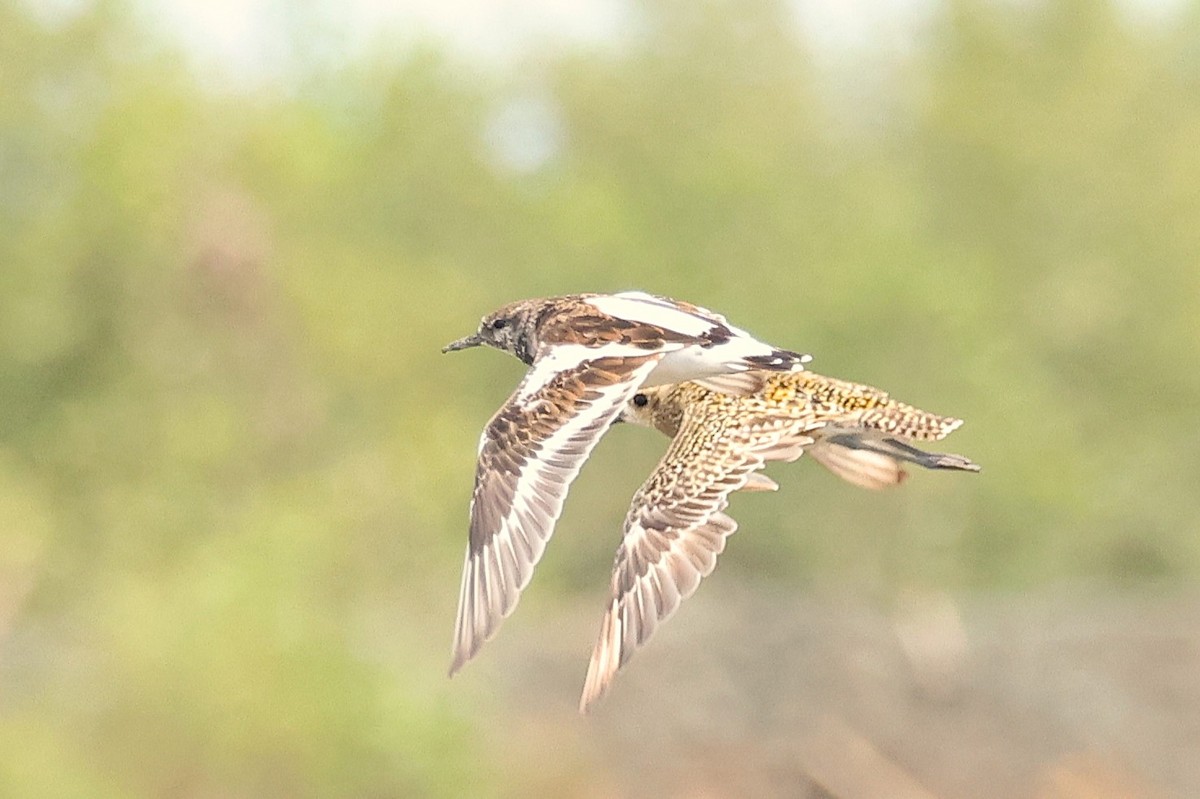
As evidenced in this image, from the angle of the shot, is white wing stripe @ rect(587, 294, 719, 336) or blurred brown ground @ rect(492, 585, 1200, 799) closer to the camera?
white wing stripe @ rect(587, 294, 719, 336)

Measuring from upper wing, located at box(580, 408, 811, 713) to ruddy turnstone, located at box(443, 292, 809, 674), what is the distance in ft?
0.88

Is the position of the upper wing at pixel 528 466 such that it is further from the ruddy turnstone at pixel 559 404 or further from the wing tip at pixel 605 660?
the wing tip at pixel 605 660

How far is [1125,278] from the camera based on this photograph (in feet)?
149

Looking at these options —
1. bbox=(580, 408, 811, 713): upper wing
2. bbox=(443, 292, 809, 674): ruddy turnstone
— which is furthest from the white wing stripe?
bbox=(580, 408, 811, 713): upper wing

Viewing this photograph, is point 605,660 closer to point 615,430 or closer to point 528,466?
point 528,466

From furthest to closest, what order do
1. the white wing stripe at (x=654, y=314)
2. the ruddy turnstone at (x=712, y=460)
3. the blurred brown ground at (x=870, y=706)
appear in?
the blurred brown ground at (x=870, y=706) < the white wing stripe at (x=654, y=314) < the ruddy turnstone at (x=712, y=460)

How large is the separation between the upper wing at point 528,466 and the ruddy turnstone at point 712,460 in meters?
0.37

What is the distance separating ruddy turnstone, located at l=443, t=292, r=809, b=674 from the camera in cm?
766

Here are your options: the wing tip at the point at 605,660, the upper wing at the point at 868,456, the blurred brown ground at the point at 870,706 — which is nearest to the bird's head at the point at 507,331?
the upper wing at the point at 868,456

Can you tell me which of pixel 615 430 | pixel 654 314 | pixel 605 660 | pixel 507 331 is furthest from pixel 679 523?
pixel 615 430

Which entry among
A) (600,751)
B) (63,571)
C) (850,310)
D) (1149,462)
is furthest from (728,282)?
(600,751)

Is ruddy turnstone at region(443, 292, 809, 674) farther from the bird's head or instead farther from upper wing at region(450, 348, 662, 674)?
the bird's head

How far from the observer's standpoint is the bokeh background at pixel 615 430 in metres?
19.7

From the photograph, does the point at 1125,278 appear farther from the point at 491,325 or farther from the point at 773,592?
the point at 491,325
